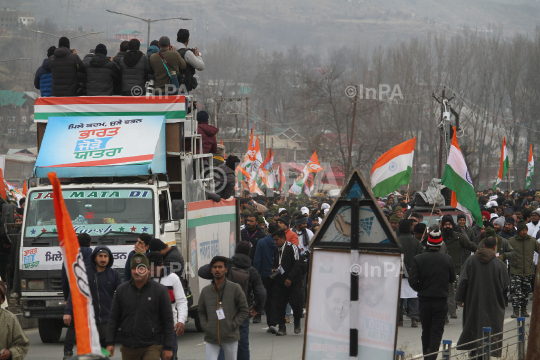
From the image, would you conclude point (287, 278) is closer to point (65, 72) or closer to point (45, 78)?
point (65, 72)

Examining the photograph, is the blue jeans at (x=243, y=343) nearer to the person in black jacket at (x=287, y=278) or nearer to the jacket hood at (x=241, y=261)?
the jacket hood at (x=241, y=261)

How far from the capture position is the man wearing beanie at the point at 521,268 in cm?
1359

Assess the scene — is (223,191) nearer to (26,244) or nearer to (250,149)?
(26,244)

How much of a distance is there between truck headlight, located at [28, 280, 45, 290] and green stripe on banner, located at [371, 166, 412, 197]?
770 cm

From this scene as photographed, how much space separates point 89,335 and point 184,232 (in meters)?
7.58

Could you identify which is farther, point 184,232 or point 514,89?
point 514,89

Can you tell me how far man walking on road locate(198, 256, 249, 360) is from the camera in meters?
7.83

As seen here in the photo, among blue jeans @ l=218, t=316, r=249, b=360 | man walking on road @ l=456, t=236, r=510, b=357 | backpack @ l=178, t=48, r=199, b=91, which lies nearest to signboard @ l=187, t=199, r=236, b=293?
backpack @ l=178, t=48, r=199, b=91

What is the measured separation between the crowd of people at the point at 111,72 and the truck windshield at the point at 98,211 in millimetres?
2253

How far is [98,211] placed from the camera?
11.0 m

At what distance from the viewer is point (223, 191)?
13.6 meters

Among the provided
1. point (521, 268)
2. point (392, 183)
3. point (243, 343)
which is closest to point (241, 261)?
point (243, 343)

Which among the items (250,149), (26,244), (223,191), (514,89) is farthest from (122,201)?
(514,89)

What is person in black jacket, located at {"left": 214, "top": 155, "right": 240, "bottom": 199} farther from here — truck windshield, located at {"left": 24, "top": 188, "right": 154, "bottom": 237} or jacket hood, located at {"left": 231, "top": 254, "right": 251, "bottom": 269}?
jacket hood, located at {"left": 231, "top": 254, "right": 251, "bottom": 269}
